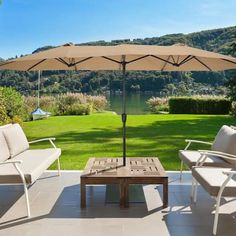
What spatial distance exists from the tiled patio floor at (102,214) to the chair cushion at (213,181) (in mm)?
389

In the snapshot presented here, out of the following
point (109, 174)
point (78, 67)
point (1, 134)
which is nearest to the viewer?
point (109, 174)

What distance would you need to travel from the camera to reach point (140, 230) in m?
3.99

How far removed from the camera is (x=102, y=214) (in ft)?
14.7

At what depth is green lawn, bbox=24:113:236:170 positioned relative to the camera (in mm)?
8258

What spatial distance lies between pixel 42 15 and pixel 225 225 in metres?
24.0

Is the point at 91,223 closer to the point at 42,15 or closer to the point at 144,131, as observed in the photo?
the point at 144,131

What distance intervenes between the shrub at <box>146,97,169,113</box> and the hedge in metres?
1.73

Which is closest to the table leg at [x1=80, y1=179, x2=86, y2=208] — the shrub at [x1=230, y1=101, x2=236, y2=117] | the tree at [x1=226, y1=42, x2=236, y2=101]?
the tree at [x1=226, y1=42, x2=236, y2=101]

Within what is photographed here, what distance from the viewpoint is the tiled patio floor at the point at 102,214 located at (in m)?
3.97

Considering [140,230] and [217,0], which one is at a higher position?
[217,0]

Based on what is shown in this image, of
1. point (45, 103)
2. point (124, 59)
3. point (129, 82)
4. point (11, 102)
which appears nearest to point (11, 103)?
point (11, 102)

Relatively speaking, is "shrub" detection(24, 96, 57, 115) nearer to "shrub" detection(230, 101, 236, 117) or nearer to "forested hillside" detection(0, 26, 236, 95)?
"forested hillside" detection(0, 26, 236, 95)

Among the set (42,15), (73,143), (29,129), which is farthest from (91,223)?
(42,15)

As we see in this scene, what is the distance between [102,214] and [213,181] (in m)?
1.31
